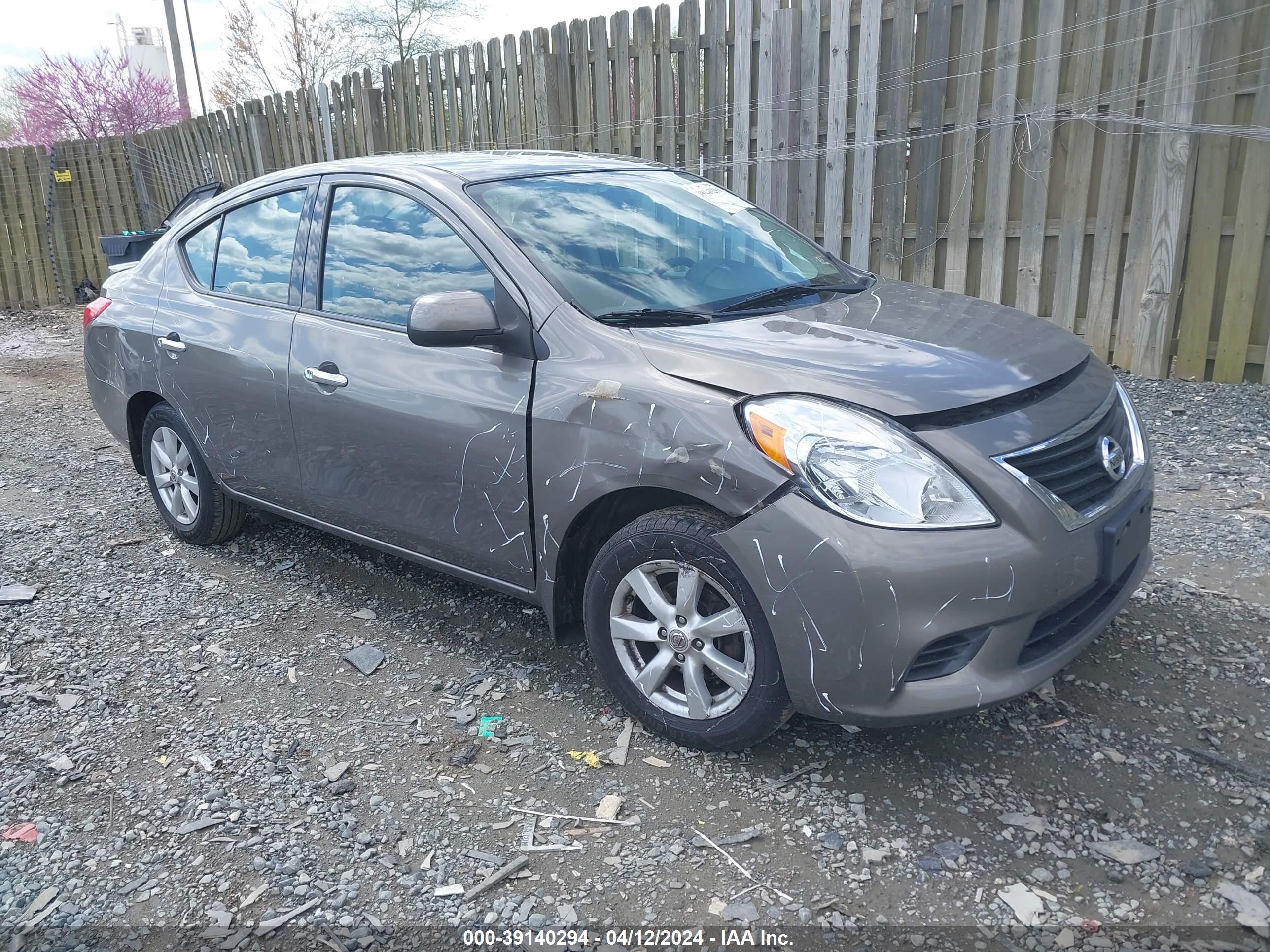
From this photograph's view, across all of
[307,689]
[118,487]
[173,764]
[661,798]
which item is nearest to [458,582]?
[307,689]

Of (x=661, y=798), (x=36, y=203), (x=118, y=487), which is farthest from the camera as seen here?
(x=36, y=203)

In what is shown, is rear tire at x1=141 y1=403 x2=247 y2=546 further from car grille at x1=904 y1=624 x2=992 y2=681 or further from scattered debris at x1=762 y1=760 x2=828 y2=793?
car grille at x1=904 y1=624 x2=992 y2=681

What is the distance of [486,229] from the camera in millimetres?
A: 3318

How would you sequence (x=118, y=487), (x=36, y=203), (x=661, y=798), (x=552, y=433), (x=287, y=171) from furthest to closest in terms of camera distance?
1. (x=36, y=203)
2. (x=118, y=487)
3. (x=287, y=171)
4. (x=552, y=433)
5. (x=661, y=798)

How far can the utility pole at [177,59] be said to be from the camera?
947 inches

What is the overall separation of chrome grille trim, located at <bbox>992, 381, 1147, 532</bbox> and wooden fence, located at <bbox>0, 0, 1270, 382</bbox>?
131 inches

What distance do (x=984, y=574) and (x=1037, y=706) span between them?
0.94 m

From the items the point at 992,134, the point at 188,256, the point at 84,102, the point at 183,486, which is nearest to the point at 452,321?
the point at 188,256

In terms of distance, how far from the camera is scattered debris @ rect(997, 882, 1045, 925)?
232cm

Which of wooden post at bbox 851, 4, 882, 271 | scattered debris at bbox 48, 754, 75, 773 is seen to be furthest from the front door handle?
wooden post at bbox 851, 4, 882, 271

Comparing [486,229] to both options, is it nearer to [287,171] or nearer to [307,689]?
[287,171]

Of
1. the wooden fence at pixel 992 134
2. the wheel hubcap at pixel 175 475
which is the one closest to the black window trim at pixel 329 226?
the wheel hubcap at pixel 175 475

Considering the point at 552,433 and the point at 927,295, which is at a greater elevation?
the point at 927,295

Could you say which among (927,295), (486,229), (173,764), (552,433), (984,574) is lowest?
(173,764)
